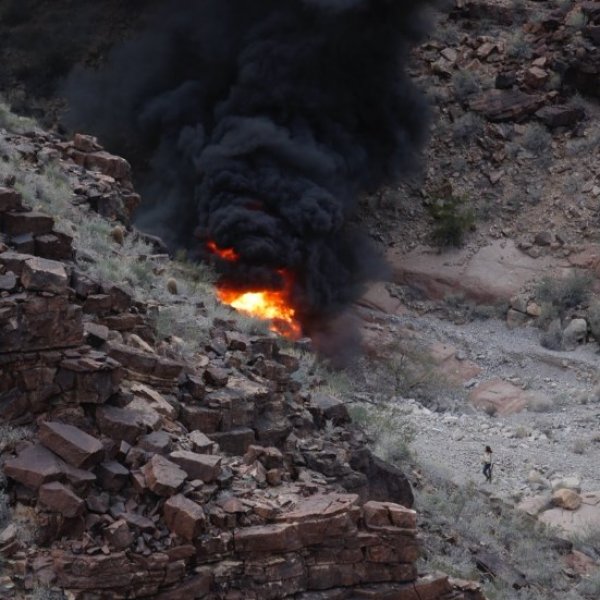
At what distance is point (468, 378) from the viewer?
1912 centimetres

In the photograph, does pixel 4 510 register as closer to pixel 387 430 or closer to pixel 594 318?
pixel 387 430

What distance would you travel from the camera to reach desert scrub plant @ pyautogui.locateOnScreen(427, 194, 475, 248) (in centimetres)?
2278

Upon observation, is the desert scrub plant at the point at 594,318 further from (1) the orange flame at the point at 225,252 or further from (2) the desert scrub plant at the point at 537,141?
(1) the orange flame at the point at 225,252

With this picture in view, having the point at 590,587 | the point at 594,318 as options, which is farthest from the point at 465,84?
the point at 590,587

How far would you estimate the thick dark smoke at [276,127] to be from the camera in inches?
828

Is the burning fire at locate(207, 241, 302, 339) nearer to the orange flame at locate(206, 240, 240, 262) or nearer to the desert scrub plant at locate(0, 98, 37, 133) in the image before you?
the orange flame at locate(206, 240, 240, 262)

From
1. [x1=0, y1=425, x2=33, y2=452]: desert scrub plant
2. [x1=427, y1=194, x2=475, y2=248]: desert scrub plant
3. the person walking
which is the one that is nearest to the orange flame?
[x1=427, y1=194, x2=475, y2=248]: desert scrub plant

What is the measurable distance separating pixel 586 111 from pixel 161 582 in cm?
2048

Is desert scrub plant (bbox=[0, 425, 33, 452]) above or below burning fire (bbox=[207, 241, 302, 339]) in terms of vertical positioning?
above

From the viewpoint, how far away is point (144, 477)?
694 cm

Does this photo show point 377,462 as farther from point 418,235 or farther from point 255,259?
point 418,235

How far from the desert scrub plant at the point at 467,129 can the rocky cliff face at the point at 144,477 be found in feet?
53.6

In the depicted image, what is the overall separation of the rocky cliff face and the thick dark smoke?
455 inches

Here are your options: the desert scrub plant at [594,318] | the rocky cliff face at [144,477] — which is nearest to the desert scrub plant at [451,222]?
the desert scrub plant at [594,318]
